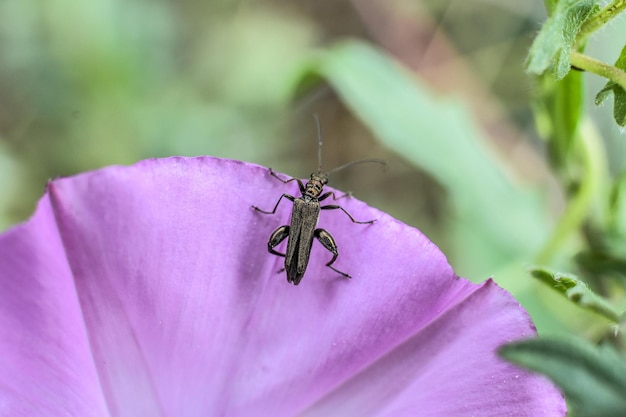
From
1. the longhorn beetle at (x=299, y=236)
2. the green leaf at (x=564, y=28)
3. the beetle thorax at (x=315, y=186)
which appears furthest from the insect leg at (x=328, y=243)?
the green leaf at (x=564, y=28)

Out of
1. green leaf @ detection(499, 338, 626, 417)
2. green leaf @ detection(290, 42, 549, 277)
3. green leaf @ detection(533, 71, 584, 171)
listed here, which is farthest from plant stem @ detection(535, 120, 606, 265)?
green leaf @ detection(499, 338, 626, 417)

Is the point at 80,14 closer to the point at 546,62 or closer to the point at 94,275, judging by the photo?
the point at 94,275

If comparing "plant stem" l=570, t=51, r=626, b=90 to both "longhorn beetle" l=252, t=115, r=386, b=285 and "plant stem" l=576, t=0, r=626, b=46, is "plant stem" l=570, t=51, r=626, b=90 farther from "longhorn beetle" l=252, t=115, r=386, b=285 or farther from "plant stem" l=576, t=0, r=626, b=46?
"longhorn beetle" l=252, t=115, r=386, b=285

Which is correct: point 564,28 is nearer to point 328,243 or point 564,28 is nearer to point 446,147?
point 328,243

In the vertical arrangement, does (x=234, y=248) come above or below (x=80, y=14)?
below

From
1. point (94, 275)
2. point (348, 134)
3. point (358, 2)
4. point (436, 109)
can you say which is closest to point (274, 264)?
point (94, 275)
